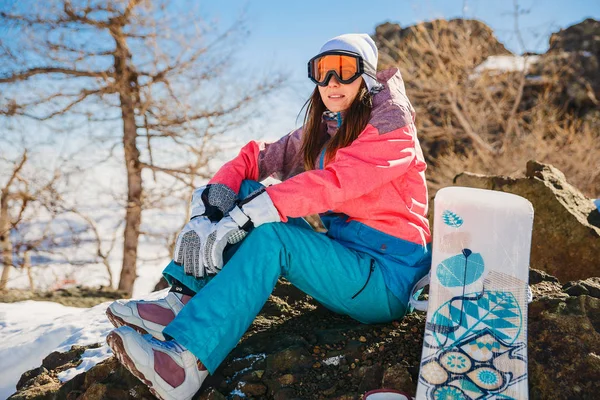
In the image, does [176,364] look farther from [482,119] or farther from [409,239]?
[482,119]

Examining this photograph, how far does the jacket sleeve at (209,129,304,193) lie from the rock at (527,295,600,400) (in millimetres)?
1351

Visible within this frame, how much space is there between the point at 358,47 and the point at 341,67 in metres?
0.13

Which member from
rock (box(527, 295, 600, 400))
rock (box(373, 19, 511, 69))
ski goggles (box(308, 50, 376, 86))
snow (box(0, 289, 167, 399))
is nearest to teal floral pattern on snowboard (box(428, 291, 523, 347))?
rock (box(527, 295, 600, 400))

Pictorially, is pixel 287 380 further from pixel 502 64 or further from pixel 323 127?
pixel 502 64

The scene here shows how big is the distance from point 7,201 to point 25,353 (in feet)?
25.2

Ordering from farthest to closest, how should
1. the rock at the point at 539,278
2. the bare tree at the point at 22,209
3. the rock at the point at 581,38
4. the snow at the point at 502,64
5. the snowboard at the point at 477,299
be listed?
the rock at the point at 581,38, the snow at the point at 502,64, the bare tree at the point at 22,209, the rock at the point at 539,278, the snowboard at the point at 477,299

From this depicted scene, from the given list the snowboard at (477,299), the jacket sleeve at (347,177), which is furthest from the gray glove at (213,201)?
the snowboard at (477,299)

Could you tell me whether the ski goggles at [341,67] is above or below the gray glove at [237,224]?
above

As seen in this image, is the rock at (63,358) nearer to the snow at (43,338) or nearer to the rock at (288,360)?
the snow at (43,338)

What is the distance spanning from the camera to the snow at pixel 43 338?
276 cm

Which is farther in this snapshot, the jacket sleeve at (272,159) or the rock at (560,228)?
the rock at (560,228)

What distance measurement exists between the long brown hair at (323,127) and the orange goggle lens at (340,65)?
0.25ft

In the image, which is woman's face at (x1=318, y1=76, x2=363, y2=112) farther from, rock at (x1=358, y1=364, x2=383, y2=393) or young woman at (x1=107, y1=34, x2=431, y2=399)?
rock at (x1=358, y1=364, x2=383, y2=393)

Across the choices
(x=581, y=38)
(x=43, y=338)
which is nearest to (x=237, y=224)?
(x=43, y=338)
